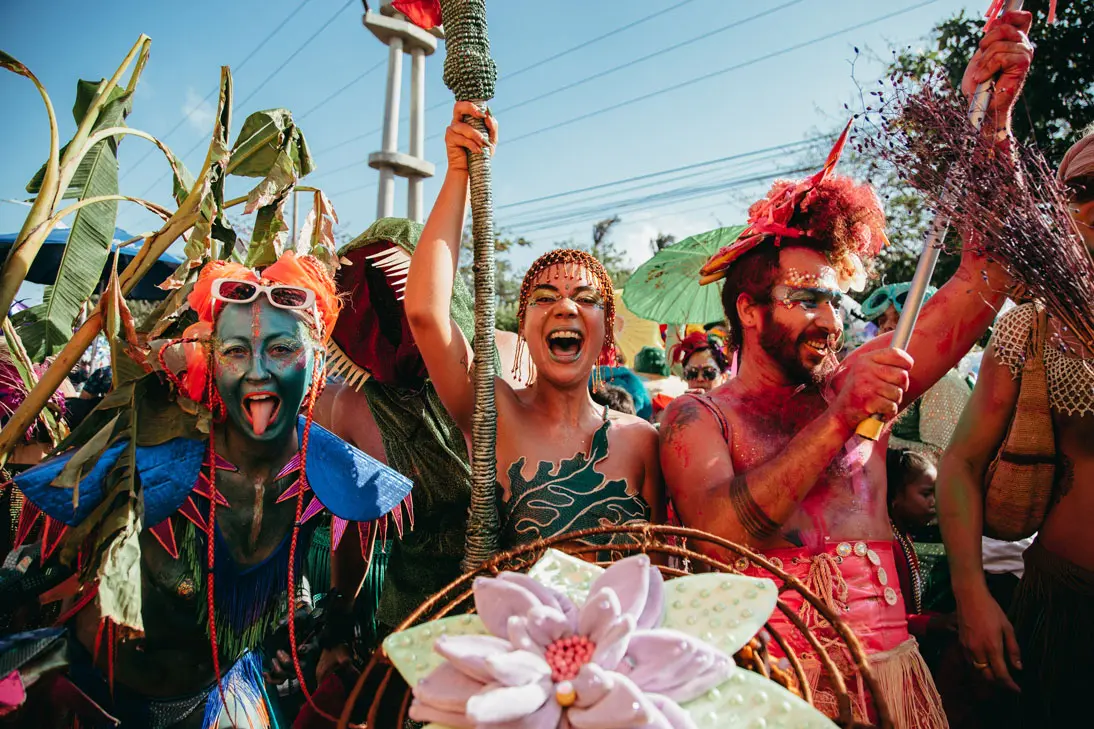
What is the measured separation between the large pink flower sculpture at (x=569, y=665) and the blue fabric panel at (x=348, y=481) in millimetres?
791

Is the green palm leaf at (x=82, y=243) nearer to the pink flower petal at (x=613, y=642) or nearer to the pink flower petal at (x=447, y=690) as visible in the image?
the pink flower petal at (x=447, y=690)

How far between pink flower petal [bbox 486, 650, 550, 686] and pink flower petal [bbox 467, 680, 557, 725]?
0.5 inches

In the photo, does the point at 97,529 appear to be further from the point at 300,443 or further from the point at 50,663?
the point at 300,443

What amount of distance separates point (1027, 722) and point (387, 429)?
2.10 m

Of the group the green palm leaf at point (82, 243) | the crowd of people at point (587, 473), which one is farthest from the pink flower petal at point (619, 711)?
the green palm leaf at point (82, 243)

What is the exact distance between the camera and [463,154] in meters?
1.98

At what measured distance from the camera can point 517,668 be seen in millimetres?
1008

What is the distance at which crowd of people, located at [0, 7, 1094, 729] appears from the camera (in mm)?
1715

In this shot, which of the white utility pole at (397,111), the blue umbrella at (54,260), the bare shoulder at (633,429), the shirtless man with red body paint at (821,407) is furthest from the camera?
the white utility pole at (397,111)

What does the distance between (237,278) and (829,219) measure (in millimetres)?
1584

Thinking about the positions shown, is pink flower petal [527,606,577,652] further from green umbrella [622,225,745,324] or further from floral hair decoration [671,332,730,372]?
floral hair decoration [671,332,730,372]

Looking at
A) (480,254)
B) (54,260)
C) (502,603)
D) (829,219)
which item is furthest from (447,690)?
(54,260)

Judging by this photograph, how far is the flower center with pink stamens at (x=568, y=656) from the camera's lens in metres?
1.04

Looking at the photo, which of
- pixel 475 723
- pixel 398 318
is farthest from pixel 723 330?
pixel 475 723
